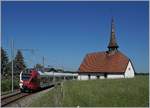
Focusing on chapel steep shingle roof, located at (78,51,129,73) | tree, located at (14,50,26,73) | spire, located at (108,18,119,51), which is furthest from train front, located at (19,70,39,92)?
tree, located at (14,50,26,73)

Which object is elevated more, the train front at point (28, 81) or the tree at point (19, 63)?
the tree at point (19, 63)

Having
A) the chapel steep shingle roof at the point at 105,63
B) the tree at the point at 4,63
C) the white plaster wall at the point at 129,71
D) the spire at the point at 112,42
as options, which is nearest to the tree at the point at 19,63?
the tree at the point at 4,63

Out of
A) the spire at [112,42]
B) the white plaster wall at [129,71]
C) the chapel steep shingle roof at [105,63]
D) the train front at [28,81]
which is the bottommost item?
the train front at [28,81]

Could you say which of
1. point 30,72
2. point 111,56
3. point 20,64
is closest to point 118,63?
point 111,56

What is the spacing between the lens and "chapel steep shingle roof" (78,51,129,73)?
257ft

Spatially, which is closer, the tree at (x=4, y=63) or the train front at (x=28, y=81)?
the train front at (x=28, y=81)

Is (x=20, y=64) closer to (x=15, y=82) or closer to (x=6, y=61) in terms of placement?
(x=6, y=61)

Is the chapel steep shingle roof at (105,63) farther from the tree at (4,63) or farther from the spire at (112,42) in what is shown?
the tree at (4,63)

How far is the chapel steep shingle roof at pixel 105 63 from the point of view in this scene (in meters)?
78.3

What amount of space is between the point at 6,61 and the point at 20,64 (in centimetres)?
543

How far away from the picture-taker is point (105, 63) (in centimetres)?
8112

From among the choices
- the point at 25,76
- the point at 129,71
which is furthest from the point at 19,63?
the point at 25,76

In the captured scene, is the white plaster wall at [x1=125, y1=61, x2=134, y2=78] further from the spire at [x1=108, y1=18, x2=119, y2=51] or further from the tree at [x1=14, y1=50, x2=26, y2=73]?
the tree at [x1=14, y1=50, x2=26, y2=73]

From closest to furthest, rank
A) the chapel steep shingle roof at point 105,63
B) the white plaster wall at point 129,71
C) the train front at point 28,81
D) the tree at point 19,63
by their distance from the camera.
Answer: the train front at point 28,81 < the white plaster wall at point 129,71 < the chapel steep shingle roof at point 105,63 < the tree at point 19,63
